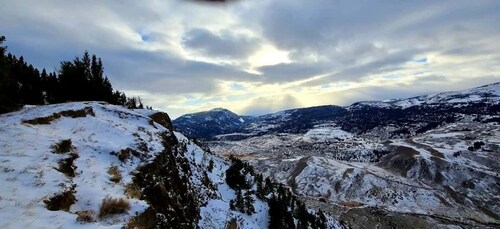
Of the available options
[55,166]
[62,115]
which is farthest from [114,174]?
[62,115]

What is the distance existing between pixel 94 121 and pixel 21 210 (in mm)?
16724

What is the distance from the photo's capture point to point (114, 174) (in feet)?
73.5

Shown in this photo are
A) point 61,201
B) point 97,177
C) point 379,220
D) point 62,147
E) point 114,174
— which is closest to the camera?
point 61,201

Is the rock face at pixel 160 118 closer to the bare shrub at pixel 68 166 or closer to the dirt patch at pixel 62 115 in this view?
the dirt patch at pixel 62 115

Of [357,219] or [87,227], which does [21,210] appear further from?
[357,219]

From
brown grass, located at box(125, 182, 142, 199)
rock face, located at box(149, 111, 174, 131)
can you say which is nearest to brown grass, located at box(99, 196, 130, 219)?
brown grass, located at box(125, 182, 142, 199)

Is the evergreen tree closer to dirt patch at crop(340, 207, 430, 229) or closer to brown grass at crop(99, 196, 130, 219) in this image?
brown grass at crop(99, 196, 130, 219)

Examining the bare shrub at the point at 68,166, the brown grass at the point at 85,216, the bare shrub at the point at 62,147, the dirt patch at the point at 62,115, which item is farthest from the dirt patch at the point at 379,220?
the brown grass at the point at 85,216

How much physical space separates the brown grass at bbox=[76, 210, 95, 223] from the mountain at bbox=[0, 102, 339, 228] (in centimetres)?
4

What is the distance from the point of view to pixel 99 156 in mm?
24375

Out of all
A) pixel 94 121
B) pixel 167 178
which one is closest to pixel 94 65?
pixel 94 121

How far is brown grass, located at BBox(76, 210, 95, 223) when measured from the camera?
15.7m

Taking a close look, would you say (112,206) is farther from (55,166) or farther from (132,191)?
(55,166)

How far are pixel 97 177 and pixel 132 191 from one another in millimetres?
2163
